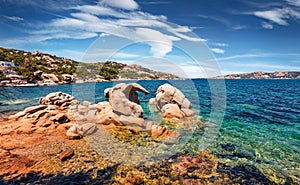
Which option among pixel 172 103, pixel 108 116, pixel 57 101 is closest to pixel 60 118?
pixel 108 116

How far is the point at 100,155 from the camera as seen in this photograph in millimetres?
8781

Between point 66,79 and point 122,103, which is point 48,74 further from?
point 122,103

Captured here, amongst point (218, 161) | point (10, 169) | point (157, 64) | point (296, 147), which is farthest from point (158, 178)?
point (157, 64)

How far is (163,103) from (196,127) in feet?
21.4

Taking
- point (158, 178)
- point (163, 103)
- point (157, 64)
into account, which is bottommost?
point (158, 178)

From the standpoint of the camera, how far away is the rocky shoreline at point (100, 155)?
7.04 m

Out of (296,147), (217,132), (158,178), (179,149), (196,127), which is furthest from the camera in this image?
(196,127)

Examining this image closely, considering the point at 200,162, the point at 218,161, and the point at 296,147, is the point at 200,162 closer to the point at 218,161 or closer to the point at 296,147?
the point at 218,161

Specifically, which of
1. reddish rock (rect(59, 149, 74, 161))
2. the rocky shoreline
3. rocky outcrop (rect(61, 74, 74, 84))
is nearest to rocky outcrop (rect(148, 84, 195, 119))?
the rocky shoreline

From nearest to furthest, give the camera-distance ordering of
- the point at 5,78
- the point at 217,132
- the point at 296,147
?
1. the point at 296,147
2. the point at 217,132
3. the point at 5,78

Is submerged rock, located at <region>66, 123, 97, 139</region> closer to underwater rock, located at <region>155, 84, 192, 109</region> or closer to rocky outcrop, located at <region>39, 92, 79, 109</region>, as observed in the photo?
underwater rock, located at <region>155, 84, 192, 109</region>

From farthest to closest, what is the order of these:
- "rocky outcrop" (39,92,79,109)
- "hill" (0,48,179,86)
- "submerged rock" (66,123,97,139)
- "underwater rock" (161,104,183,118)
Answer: "hill" (0,48,179,86) → "rocky outcrop" (39,92,79,109) → "underwater rock" (161,104,183,118) → "submerged rock" (66,123,97,139)

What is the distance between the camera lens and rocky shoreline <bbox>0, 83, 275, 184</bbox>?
7.04 meters

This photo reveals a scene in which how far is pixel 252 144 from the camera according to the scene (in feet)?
36.0
